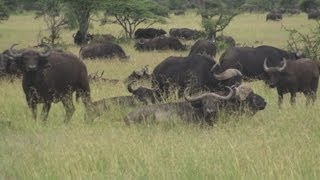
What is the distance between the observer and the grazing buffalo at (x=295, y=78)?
40.9ft

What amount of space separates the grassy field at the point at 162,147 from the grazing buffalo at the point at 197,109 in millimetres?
196

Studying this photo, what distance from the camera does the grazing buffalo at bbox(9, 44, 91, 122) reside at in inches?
426

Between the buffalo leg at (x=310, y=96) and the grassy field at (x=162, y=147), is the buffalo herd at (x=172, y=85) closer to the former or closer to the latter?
the buffalo leg at (x=310, y=96)

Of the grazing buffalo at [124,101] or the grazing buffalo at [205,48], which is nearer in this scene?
the grazing buffalo at [124,101]

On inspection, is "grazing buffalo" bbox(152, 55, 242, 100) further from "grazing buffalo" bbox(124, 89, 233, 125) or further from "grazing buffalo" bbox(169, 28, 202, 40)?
"grazing buffalo" bbox(169, 28, 202, 40)

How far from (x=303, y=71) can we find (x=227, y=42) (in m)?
18.0

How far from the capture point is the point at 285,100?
13.1 metres

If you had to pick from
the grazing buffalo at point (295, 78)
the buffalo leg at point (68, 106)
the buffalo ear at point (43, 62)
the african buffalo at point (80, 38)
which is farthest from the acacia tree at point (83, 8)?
the buffalo ear at point (43, 62)

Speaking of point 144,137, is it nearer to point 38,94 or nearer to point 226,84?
point 38,94

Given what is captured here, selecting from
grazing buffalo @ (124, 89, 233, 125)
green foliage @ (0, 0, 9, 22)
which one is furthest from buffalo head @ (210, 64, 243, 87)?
green foliage @ (0, 0, 9, 22)

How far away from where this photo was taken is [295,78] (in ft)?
Result: 41.0

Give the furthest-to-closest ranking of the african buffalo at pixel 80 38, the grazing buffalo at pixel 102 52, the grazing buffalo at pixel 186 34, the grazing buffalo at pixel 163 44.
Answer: the grazing buffalo at pixel 186 34 < the african buffalo at pixel 80 38 < the grazing buffalo at pixel 163 44 < the grazing buffalo at pixel 102 52

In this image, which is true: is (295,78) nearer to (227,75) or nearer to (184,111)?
(227,75)

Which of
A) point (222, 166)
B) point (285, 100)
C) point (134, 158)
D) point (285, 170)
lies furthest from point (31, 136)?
point (285, 100)
